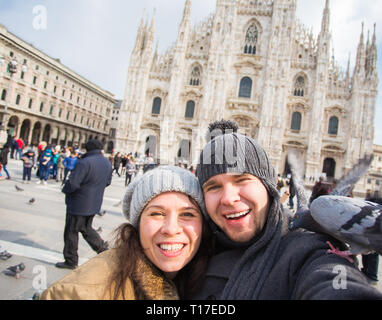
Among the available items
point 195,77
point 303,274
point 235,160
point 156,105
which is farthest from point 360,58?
point 303,274

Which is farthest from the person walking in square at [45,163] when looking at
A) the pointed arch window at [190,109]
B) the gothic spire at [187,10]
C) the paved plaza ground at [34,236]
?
the gothic spire at [187,10]

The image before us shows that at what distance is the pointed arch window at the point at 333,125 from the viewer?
2286cm

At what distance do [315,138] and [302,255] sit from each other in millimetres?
23561

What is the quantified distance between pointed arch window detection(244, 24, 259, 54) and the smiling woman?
26.4 m

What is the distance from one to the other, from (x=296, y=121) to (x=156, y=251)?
81.2 ft

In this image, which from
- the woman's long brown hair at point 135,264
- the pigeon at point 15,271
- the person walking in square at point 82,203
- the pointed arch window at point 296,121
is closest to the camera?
the woman's long brown hair at point 135,264

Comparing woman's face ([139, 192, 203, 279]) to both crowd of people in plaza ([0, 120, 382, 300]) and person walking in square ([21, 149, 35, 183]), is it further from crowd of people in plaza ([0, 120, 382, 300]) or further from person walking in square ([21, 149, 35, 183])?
person walking in square ([21, 149, 35, 183])

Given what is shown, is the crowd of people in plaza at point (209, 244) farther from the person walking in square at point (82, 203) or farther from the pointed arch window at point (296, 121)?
the pointed arch window at point (296, 121)

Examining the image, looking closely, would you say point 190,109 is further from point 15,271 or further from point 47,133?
point 15,271

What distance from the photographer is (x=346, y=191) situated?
56.9 inches

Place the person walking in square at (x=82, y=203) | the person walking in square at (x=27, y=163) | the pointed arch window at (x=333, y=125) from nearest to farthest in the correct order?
the person walking in square at (x=82, y=203) < the person walking in square at (x=27, y=163) < the pointed arch window at (x=333, y=125)

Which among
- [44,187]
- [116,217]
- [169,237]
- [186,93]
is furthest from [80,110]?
[169,237]

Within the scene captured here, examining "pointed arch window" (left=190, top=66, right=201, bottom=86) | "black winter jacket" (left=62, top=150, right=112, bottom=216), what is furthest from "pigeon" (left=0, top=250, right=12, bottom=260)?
"pointed arch window" (left=190, top=66, right=201, bottom=86)
